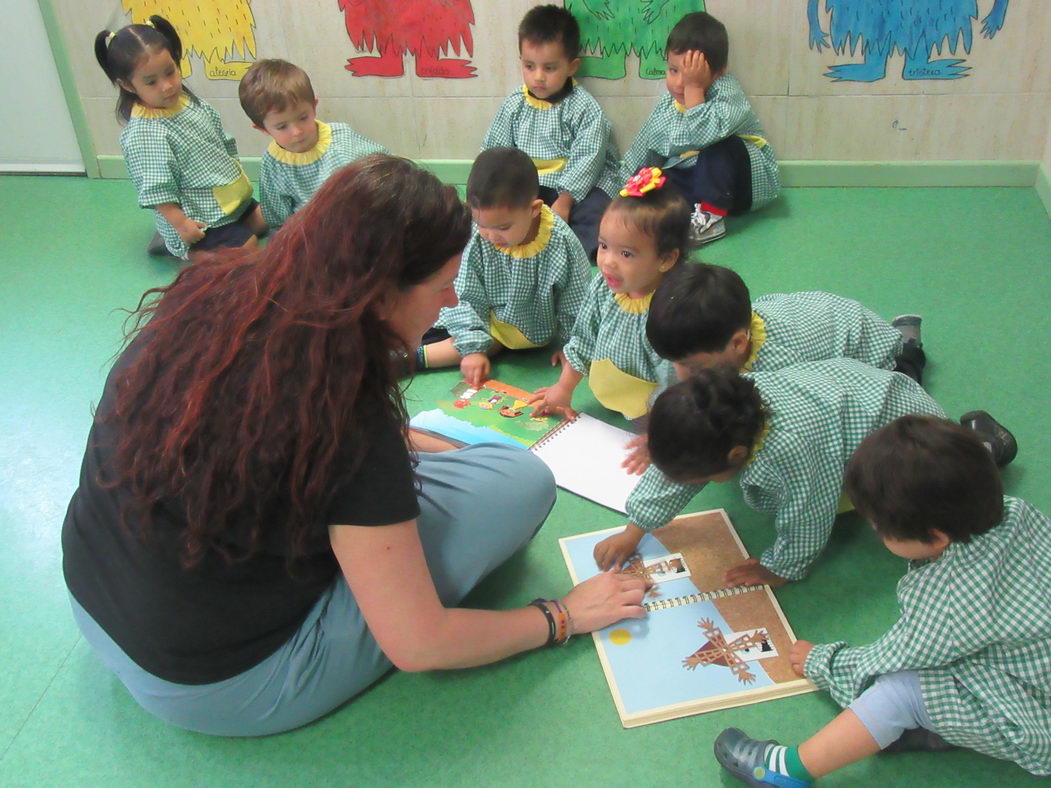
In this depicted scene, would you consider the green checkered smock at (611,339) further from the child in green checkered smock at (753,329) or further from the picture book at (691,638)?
the picture book at (691,638)

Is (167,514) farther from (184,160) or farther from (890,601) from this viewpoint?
(184,160)

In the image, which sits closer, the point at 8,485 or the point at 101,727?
the point at 101,727

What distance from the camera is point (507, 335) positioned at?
219cm

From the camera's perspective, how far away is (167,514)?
3.47 ft

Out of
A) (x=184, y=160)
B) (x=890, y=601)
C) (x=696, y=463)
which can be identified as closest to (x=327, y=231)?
(x=696, y=463)

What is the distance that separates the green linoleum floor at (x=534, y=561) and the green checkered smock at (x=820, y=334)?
0.25 m

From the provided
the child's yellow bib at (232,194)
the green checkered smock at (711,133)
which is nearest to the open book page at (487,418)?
the green checkered smock at (711,133)

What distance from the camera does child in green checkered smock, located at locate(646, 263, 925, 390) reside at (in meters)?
1.51

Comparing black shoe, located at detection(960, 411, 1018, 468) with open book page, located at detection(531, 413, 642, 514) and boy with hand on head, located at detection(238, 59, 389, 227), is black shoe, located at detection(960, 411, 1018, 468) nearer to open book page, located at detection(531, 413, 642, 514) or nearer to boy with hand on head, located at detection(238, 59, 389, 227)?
open book page, located at detection(531, 413, 642, 514)

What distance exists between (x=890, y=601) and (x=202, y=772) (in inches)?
43.7

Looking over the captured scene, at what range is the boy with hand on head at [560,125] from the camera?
261cm

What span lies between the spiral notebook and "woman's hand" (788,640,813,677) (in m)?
0.44

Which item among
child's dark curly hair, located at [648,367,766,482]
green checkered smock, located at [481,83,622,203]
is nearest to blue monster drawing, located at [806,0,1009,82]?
green checkered smock, located at [481,83,622,203]

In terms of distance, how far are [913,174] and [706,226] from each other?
2.35 ft
